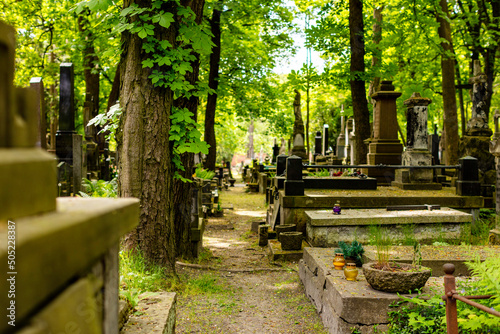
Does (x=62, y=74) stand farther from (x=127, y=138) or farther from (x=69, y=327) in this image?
(x=69, y=327)

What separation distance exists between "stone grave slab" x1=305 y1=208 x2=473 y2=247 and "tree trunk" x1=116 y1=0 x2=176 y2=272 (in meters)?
3.10

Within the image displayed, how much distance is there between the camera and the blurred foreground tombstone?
0.92m

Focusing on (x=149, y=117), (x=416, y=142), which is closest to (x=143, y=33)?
(x=149, y=117)

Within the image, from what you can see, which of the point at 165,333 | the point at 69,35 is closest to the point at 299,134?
the point at 69,35

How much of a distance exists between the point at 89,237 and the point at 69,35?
19749 millimetres

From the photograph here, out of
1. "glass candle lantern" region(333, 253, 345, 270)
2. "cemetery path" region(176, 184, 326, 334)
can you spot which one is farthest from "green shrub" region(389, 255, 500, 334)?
"glass candle lantern" region(333, 253, 345, 270)

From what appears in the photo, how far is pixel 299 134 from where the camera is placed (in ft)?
69.6

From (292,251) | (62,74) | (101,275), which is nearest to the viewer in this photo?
(101,275)

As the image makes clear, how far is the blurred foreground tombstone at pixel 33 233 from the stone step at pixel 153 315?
2.05 metres

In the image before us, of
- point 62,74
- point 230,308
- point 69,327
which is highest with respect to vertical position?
point 62,74

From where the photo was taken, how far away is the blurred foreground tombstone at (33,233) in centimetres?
92

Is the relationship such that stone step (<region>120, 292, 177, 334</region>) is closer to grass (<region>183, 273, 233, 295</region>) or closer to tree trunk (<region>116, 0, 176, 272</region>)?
tree trunk (<region>116, 0, 176, 272</region>)

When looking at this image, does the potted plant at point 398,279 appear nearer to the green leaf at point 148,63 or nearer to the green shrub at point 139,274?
the green shrub at point 139,274

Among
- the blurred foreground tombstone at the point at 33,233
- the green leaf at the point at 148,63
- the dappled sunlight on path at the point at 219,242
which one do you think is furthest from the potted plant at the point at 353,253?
the blurred foreground tombstone at the point at 33,233
